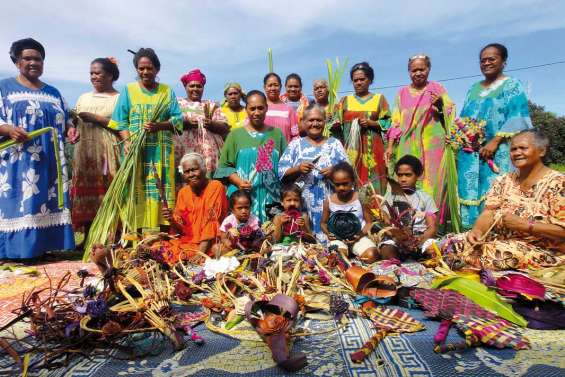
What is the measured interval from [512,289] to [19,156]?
4.39 metres

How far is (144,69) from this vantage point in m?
4.28

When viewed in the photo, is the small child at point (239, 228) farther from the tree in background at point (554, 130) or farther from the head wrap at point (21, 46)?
the tree in background at point (554, 130)

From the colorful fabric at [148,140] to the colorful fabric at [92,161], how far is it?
413 mm

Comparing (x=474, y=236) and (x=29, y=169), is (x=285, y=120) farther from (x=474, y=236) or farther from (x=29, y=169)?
(x=29, y=169)

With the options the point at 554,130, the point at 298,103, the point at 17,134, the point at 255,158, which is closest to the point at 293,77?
the point at 298,103

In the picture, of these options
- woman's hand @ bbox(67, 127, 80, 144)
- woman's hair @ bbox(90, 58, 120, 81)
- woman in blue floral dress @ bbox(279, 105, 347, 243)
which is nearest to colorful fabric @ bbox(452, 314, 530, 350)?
woman in blue floral dress @ bbox(279, 105, 347, 243)

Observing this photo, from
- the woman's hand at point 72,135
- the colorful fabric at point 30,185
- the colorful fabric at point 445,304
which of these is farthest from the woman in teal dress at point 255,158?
the colorful fabric at point 445,304

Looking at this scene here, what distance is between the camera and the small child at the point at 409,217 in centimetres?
348

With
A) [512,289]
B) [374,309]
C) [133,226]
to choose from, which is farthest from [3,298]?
[512,289]

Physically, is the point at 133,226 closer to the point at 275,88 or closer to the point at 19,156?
the point at 19,156

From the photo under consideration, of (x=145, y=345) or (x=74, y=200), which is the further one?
(x=74, y=200)

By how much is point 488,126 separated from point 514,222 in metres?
1.84

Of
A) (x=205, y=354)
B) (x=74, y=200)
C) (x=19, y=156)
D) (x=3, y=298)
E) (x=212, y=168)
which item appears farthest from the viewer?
(x=212, y=168)

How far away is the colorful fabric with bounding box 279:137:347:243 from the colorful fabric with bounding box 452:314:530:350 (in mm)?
2345
